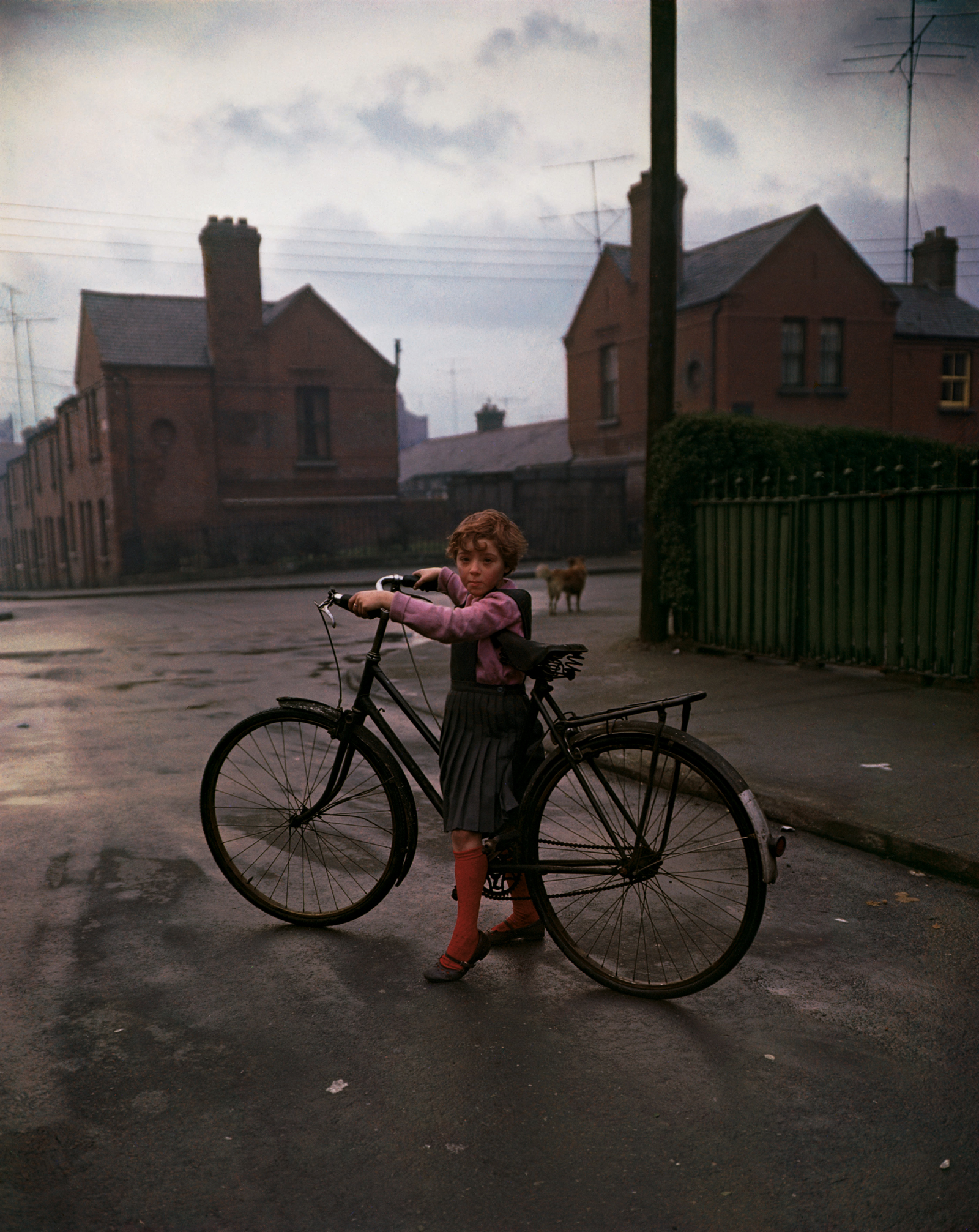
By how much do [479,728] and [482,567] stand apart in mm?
559

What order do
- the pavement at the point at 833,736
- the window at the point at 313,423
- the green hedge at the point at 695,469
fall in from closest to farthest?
1. the pavement at the point at 833,736
2. the green hedge at the point at 695,469
3. the window at the point at 313,423

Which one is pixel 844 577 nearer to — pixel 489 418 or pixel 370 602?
pixel 370 602

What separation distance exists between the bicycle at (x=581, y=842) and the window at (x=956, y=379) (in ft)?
Result: 112

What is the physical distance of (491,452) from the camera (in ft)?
169

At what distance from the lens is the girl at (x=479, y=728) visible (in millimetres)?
3453

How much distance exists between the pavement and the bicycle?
883mm

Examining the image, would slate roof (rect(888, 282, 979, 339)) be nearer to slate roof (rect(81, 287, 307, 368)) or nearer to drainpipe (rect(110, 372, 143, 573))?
slate roof (rect(81, 287, 307, 368))

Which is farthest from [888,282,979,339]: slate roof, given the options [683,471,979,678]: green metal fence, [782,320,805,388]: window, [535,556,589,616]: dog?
[683,471,979,678]: green metal fence

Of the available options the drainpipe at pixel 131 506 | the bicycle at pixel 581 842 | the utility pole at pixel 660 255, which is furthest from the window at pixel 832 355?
the bicycle at pixel 581 842

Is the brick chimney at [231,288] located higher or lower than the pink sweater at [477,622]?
higher

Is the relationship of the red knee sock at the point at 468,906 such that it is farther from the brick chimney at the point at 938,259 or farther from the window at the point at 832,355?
the brick chimney at the point at 938,259

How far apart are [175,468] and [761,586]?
1090 inches

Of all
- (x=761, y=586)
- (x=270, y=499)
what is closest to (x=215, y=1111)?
(x=761, y=586)

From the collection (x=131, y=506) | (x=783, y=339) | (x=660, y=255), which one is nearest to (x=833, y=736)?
(x=660, y=255)
